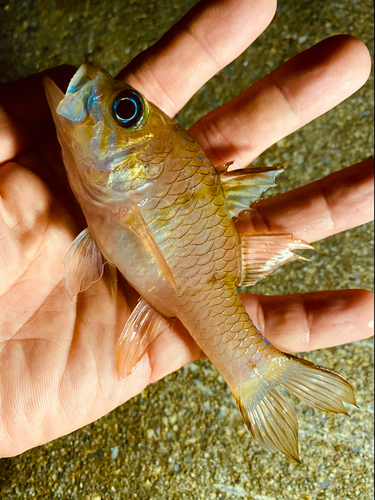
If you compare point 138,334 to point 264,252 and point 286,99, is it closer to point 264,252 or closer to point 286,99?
point 264,252

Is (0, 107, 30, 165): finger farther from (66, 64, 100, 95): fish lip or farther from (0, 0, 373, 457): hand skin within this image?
(66, 64, 100, 95): fish lip

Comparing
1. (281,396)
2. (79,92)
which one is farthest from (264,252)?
(79,92)

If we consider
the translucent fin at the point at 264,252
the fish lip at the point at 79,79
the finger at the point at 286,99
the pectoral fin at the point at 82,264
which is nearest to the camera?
the fish lip at the point at 79,79

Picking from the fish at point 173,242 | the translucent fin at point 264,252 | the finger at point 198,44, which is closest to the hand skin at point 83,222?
the finger at point 198,44

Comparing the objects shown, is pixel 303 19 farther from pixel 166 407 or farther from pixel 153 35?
→ pixel 166 407

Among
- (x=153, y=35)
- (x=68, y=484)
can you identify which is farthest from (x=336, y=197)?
(x=68, y=484)

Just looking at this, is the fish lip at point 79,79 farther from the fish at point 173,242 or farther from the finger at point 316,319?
the finger at point 316,319
